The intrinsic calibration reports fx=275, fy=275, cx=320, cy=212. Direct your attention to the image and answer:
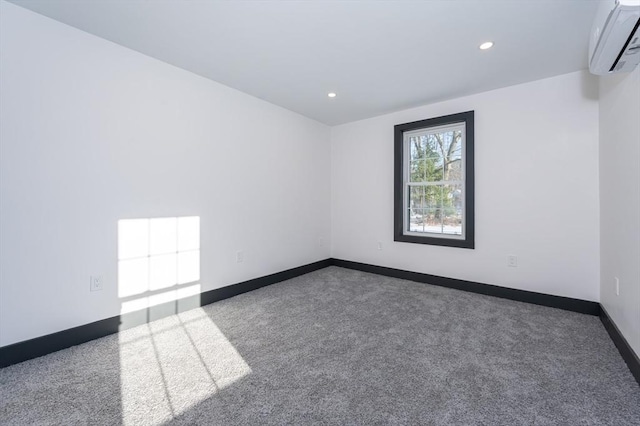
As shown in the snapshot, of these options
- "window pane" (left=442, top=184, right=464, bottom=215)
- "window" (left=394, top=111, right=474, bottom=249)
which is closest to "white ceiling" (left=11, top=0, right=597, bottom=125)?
"window" (left=394, top=111, right=474, bottom=249)

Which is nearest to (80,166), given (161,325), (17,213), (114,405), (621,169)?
(17,213)

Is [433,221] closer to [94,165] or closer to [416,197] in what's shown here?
[416,197]

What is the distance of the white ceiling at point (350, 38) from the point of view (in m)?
1.95

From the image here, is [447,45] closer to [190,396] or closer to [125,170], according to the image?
[125,170]

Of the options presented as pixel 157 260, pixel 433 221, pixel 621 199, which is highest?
pixel 621 199

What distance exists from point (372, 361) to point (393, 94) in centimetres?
302

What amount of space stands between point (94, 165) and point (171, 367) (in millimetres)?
1735

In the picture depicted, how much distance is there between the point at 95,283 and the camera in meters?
2.27

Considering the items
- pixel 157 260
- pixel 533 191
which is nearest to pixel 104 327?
pixel 157 260

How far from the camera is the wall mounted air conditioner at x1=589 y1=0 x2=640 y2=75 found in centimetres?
142

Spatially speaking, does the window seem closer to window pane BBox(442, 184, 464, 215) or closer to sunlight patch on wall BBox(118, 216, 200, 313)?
window pane BBox(442, 184, 464, 215)

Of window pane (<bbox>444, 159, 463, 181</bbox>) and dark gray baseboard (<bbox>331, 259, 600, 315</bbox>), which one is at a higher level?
window pane (<bbox>444, 159, 463, 181</bbox>)

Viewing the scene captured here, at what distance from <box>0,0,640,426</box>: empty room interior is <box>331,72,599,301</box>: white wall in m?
0.02

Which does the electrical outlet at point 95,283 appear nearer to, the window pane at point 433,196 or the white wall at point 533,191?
the white wall at point 533,191
